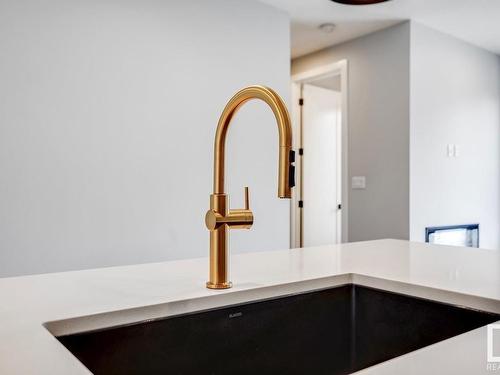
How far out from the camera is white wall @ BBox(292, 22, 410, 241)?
378cm

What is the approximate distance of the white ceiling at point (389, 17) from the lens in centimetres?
338

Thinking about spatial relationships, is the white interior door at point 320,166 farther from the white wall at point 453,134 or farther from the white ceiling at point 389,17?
the white wall at point 453,134

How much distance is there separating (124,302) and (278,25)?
9.97 ft

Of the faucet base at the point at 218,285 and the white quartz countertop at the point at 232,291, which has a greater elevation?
the faucet base at the point at 218,285

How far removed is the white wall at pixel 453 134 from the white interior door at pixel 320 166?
129 cm

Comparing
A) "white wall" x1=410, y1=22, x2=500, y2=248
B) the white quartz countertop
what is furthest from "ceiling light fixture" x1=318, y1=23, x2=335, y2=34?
the white quartz countertop

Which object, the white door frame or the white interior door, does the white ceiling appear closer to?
the white door frame

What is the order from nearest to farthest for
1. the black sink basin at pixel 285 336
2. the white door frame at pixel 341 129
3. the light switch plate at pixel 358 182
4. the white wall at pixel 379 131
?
1. the black sink basin at pixel 285 336
2. the white wall at pixel 379 131
3. the light switch plate at pixel 358 182
4. the white door frame at pixel 341 129

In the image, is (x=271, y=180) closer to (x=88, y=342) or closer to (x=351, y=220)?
(x=351, y=220)

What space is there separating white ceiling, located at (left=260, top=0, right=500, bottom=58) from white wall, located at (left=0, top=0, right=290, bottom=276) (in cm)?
43

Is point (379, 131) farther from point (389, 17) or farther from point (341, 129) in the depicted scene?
point (389, 17)

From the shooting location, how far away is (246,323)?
0.82 m

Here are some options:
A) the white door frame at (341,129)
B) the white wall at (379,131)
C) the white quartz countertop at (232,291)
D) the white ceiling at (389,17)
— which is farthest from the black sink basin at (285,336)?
the white door frame at (341,129)

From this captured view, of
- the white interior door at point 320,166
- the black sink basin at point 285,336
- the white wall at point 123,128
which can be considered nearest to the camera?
the black sink basin at point 285,336
